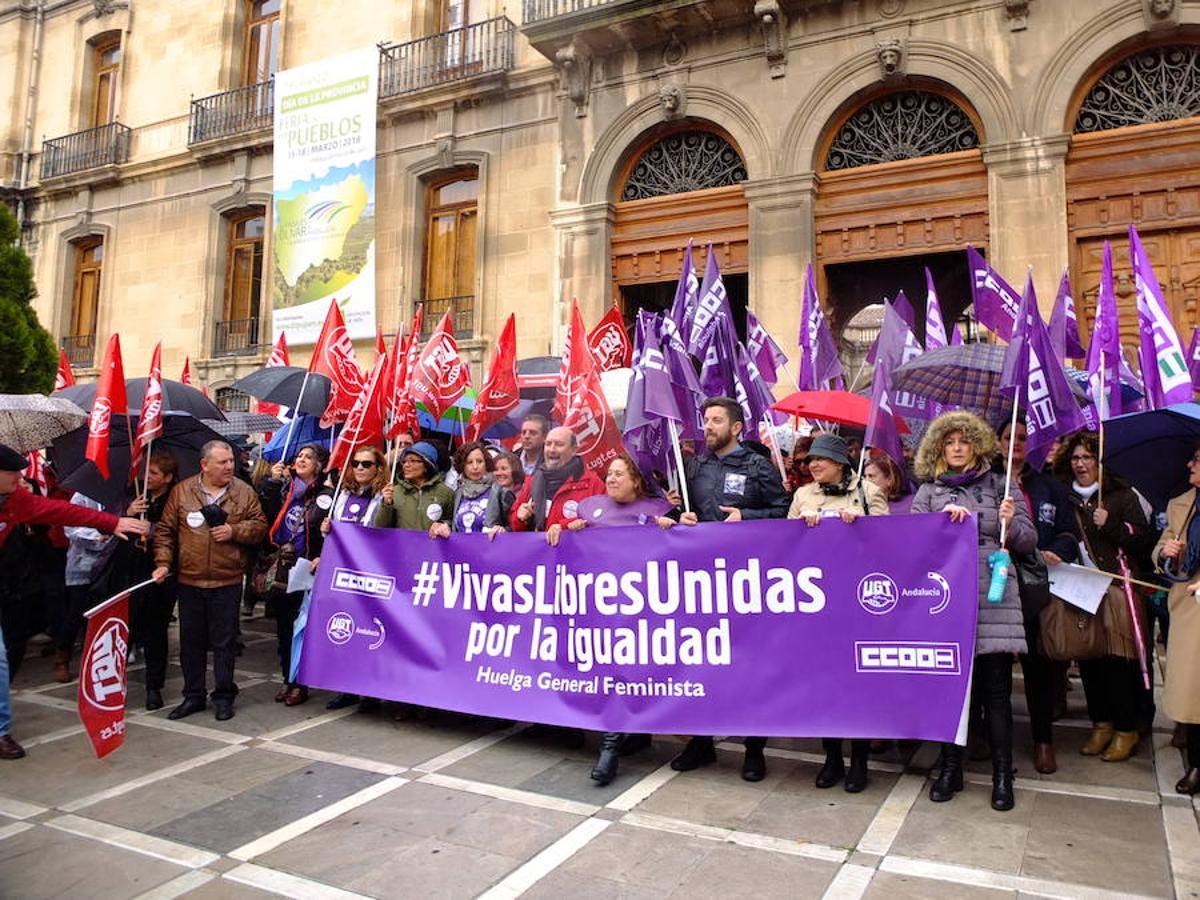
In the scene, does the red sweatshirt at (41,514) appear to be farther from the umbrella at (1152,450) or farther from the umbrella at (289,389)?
the umbrella at (1152,450)

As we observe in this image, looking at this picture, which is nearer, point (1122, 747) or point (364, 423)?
point (1122, 747)

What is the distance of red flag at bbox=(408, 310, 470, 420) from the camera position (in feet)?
24.2

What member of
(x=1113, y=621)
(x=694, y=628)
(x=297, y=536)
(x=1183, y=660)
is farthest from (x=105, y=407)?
(x=1183, y=660)

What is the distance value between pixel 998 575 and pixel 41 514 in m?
5.45

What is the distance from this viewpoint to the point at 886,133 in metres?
12.3

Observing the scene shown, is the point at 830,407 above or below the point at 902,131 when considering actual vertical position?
below

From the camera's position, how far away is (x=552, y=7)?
14320 millimetres

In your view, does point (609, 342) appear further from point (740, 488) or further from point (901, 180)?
point (901, 180)

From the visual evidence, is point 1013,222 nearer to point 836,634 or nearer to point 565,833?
point 836,634

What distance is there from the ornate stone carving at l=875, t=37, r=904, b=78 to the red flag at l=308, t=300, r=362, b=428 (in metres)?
8.50

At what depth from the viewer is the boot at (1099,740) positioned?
4.92 meters

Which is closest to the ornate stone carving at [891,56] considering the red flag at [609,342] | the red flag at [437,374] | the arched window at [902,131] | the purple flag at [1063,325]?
the arched window at [902,131]

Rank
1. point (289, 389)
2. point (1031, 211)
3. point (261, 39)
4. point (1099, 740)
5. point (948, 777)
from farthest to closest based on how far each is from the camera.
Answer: point (261, 39)
point (1031, 211)
point (289, 389)
point (1099, 740)
point (948, 777)

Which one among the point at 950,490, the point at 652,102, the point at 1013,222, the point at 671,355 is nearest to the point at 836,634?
the point at 950,490
